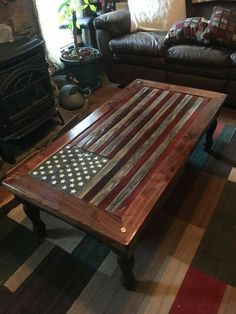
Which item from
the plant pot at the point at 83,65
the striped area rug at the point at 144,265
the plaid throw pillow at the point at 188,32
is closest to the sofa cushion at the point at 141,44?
the plaid throw pillow at the point at 188,32

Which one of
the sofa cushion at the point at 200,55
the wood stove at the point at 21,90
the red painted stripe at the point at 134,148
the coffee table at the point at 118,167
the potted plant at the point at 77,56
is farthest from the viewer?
the potted plant at the point at 77,56

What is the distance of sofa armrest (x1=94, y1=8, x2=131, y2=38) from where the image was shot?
260 centimetres

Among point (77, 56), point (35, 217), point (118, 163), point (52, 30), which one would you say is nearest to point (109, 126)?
point (118, 163)

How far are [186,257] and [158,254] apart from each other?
0.45 ft

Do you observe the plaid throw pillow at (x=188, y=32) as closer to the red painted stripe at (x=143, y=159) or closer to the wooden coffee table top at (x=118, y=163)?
the wooden coffee table top at (x=118, y=163)

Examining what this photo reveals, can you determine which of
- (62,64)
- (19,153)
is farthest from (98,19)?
(19,153)

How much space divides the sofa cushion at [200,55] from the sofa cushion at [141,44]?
12cm

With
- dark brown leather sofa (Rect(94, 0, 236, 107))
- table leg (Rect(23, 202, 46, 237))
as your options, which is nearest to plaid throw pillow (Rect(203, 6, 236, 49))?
dark brown leather sofa (Rect(94, 0, 236, 107))

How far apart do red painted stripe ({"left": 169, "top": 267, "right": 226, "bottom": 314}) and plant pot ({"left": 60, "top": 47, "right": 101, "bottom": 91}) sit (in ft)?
7.09

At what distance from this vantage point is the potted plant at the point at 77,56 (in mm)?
2572

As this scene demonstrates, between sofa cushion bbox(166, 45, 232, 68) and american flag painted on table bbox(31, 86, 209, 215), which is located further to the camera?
sofa cushion bbox(166, 45, 232, 68)

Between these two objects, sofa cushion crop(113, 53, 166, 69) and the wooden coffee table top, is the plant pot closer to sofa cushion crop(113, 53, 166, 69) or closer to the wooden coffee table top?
sofa cushion crop(113, 53, 166, 69)

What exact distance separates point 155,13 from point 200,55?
30.8 inches

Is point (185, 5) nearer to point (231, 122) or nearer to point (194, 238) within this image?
point (231, 122)
